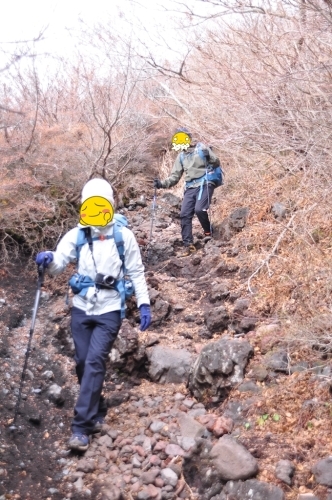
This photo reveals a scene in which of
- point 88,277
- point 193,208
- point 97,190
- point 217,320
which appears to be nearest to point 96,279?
point 88,277

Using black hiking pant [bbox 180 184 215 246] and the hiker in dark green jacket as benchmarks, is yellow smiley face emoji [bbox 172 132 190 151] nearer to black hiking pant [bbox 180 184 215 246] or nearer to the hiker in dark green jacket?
the hiker in dark green jacket

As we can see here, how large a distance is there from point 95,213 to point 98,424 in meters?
1.66

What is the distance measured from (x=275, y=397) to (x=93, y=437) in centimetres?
142

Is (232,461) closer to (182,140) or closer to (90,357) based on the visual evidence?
(90,357)

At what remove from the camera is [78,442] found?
12.4ft

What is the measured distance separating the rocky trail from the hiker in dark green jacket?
6.25ft

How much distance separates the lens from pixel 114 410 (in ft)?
14.6

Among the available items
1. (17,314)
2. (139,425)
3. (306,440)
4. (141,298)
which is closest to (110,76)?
(17,314)

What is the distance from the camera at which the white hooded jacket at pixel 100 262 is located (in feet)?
13.3

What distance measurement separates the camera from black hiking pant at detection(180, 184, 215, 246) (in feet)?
26.5

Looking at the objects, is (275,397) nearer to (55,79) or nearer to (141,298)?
(141,298)

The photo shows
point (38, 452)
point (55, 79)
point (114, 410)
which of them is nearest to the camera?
point (38, 452)

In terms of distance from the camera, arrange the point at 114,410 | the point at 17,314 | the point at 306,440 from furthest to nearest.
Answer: the point at 17,314 < the point at 114,410 < the point at 306,440

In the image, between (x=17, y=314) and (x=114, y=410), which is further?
(x=17, y=314)
